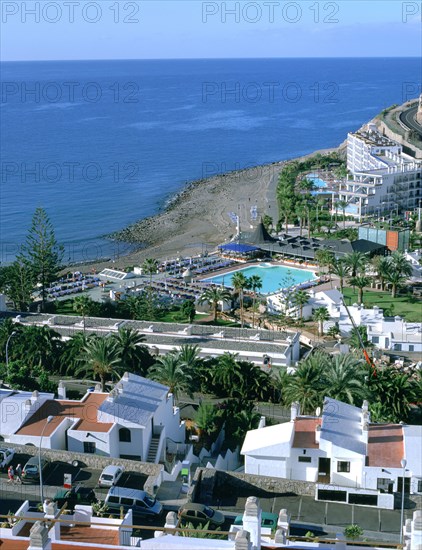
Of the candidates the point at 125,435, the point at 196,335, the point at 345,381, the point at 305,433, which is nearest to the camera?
the point at 305,433

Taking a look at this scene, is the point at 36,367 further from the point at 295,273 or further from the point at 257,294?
the point at 295,273

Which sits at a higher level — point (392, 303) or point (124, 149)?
point (124, 149)

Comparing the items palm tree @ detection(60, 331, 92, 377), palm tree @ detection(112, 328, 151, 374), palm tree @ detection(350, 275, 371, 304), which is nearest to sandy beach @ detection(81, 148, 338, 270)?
palm tree @ detection(350, 275, 371, 304)

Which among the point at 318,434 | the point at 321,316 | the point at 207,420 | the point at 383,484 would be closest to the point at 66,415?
the point at 207,420

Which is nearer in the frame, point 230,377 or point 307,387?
point 307,387

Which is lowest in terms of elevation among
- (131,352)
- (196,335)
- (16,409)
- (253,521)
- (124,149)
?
(196,335)


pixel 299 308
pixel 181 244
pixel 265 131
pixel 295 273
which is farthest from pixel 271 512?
pixel 265 131

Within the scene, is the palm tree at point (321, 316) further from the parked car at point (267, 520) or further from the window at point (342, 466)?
the parked car at point (267, 520)

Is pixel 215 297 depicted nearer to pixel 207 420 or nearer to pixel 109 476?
pixel 207 420
